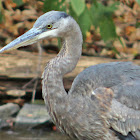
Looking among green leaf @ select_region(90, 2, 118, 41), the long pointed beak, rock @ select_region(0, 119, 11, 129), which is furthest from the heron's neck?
rock @ select_region(0, 119, 11, 129)

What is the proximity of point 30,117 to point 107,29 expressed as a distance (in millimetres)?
1650

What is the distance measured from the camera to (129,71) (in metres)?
3.57

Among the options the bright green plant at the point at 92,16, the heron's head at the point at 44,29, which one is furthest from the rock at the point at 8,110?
the heron's head at the point at 44,29

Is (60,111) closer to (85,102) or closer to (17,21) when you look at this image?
(85,102)

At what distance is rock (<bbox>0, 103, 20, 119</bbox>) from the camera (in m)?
4.85

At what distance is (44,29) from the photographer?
307 centimetres

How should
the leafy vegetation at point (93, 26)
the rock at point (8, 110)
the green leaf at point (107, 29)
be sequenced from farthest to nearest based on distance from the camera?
the leafy vegetation at point (93, 26) < the rock at point (8, 110) < the green leaf at point (107, 29)

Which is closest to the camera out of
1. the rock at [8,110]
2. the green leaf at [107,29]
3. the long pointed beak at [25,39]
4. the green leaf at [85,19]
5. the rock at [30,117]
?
the long pointed beak at [25,39]

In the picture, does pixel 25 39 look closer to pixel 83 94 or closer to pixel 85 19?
pixel 83 94

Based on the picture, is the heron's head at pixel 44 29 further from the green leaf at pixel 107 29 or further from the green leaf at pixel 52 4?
the green leaf at pixel 107 29

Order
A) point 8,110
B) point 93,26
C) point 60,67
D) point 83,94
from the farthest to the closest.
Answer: point 93,26 → point 8,110 → point 83,94 → point 60,67

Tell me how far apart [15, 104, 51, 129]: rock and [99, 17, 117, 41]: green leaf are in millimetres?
1412

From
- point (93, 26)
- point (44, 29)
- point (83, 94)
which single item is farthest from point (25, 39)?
point (93, 26)

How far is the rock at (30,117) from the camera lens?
4684 millimetres
